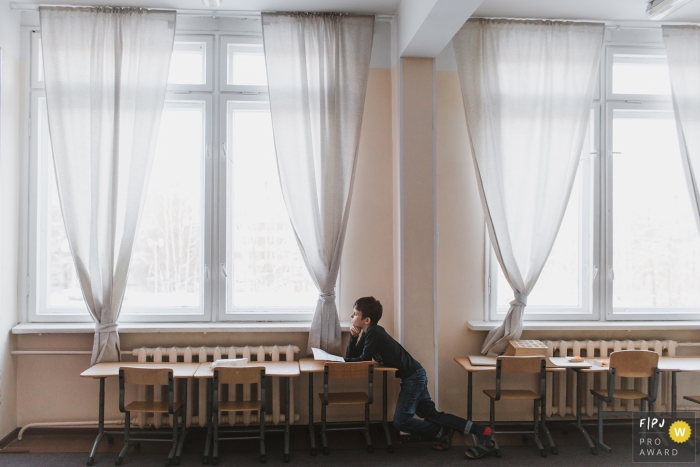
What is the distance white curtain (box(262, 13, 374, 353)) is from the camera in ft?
14.6

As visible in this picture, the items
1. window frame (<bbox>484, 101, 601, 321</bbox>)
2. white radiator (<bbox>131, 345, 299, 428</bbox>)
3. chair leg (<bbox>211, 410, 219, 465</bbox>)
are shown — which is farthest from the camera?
window frame (<bbox>484, 101, 601, 321</bbox>)

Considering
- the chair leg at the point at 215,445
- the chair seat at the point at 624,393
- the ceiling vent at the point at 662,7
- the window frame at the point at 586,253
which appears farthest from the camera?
the window frame at the point at 586,253

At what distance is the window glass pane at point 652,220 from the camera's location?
4.84m

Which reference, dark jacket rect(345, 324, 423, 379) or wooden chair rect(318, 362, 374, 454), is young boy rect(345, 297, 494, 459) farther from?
wooden chair rect(318, 362, 374, 454)

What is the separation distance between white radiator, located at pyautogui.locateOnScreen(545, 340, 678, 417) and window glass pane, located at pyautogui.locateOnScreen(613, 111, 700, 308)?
39 cm

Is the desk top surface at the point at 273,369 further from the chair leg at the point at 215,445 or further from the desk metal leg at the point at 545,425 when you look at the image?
the desk metal leg at the point at 545,425

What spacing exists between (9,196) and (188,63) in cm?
177

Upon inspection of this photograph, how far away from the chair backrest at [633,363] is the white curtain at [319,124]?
6.85 ft

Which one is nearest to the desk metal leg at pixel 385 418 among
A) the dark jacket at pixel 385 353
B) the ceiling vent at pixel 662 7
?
the dark jacket at pixel 385 353

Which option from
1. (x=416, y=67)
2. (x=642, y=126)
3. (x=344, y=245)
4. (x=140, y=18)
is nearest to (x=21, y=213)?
(x=140, y=18)

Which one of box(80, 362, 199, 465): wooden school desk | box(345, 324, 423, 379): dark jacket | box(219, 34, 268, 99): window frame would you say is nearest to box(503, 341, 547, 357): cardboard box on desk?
box(345, 324, 423, 379): dark jacket

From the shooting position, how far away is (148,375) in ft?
12.2

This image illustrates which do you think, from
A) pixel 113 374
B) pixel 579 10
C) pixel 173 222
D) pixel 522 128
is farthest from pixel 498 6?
pixel 113 374

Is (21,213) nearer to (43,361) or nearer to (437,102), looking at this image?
(43,361)
